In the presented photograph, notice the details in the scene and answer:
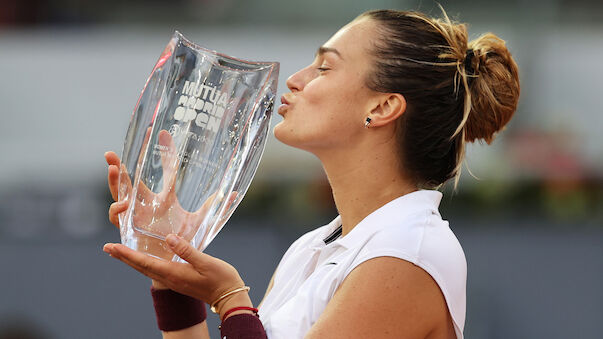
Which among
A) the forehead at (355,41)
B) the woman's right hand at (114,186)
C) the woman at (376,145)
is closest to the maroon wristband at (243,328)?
the woman at (376,145)

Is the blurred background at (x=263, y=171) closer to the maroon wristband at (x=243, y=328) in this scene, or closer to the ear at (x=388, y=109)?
the ear at (x=388, y=109)

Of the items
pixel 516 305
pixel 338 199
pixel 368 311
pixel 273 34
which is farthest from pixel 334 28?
pixel 368 311

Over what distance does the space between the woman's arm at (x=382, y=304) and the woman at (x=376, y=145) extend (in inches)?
1.3

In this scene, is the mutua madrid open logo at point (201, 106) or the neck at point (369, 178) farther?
the neck at point (369, 178)

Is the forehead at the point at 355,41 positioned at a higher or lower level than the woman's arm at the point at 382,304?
higher

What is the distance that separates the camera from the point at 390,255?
4.37 ft

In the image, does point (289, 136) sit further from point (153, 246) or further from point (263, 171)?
point (263, 171)

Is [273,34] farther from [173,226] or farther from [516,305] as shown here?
[173,226]

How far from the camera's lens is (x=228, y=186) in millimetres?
1470

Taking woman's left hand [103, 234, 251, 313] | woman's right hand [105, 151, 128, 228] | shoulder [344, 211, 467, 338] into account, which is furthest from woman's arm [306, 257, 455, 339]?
woman's right hand [105, 151, 128, 228]

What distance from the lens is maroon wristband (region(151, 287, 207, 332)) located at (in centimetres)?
151

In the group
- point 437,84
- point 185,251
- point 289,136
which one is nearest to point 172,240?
point 185,251

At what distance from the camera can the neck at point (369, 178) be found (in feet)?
5.04

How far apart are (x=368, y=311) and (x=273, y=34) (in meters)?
4.25
